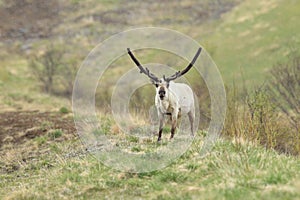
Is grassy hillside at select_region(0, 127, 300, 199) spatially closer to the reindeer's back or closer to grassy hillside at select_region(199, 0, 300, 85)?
the reindeer's back

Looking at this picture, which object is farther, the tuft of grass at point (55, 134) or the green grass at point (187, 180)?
the tuft of grass at point (55, 134)

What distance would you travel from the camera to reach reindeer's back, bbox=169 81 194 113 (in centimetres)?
1271

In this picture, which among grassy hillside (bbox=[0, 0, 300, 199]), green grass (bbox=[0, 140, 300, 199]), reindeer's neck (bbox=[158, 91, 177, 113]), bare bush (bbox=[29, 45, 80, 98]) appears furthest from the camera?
bare bush (bbox=[29, 45, 80, 98])

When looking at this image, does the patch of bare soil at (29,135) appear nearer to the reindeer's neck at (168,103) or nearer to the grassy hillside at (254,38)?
the reindeer's neck at (168,103)

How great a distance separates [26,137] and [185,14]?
51.3 metres

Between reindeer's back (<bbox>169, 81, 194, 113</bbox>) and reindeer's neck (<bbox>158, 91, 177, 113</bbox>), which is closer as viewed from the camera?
reindeer's neck (<bbox>158, 91, 177, 113</bbox>)

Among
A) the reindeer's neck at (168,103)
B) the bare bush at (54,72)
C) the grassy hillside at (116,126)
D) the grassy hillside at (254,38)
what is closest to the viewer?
the grassy hillside at (116,126)

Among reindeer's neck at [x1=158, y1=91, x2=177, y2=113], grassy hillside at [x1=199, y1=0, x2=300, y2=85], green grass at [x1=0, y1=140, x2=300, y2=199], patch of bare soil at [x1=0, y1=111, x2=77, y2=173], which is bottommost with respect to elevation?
patch of bare soil at [x1=0, y1=111, x2=77, y2=173]

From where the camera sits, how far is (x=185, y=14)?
2633 inches

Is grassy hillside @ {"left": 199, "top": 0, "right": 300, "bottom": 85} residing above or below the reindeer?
above

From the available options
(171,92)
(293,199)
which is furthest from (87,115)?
(293,199)

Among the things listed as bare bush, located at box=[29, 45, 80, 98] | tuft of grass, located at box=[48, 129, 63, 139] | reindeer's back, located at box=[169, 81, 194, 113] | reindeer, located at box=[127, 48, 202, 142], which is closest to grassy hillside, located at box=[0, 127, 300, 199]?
reindeer, located at box=[127, 48, 202, 142]

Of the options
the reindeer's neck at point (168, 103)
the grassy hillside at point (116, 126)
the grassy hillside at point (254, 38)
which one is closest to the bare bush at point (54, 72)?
the grassy hillside at point (116, 126)

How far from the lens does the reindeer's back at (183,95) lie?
12.7 meters
